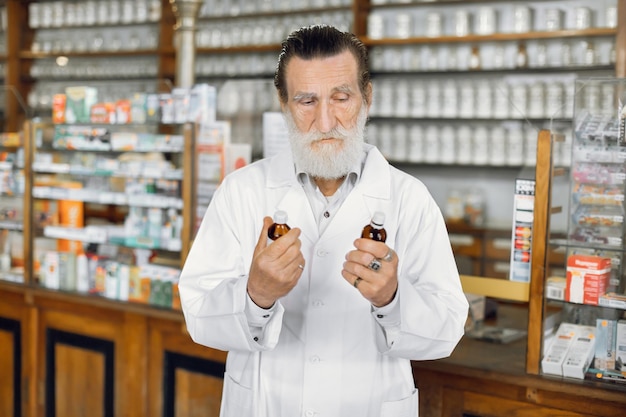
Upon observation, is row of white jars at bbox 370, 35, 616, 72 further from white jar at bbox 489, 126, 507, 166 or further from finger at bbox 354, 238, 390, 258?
finger at bbox 354, 238, 390, 258

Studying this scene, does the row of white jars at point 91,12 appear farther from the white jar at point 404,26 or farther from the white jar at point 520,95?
the white jar at point 520,95

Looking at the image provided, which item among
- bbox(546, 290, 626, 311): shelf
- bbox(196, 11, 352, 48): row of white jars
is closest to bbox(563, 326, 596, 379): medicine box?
bbox(546, 290, 626, 311): shelf

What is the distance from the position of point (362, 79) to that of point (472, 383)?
1150 millimetres

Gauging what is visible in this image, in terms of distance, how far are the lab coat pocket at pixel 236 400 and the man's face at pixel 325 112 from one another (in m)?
0.56

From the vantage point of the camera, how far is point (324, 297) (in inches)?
73.0

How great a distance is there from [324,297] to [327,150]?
350 millimetres

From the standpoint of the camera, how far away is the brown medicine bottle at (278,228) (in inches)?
64.0

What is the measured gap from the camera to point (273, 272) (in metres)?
1.55

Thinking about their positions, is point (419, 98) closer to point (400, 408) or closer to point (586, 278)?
point (586, 278)

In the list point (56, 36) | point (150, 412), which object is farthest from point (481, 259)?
point (56, 36)

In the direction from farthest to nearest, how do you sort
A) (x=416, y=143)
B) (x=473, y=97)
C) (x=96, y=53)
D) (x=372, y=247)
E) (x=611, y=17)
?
(x=96, y=53) < (x=416, y=143) < (x=473, y=97) < (x=611, y=17) < (x=372, y=247)

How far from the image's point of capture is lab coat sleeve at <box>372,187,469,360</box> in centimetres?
167

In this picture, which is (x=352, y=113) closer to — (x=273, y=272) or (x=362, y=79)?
(x=362, y=79)

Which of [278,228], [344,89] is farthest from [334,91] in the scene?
[278,228]
